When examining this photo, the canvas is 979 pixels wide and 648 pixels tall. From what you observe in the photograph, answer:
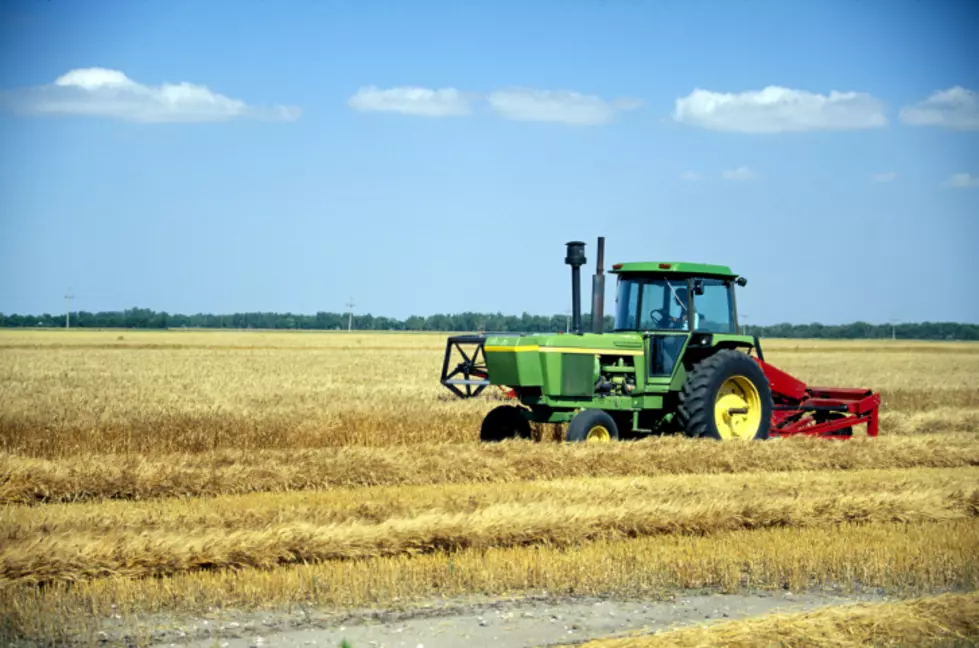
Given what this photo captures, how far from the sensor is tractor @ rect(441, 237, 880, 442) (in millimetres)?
13078

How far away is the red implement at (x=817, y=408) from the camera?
15008 mm

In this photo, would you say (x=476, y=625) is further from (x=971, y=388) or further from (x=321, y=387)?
(x=971, y=388)

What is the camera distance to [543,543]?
8422mm

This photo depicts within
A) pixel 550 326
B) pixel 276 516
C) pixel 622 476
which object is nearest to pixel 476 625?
pixel 276 516

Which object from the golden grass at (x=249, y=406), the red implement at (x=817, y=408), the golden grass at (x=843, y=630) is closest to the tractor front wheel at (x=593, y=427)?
the red implement at (x=817, y=408)

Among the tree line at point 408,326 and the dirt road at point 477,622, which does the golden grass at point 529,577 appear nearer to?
the dirt road at point 477,622

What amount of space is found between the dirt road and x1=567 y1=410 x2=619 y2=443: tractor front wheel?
5869 millimetres

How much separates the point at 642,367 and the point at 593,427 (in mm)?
1067

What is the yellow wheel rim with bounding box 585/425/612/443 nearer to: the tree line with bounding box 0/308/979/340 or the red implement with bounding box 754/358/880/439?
the red implement with bounding box 754/358/880/439

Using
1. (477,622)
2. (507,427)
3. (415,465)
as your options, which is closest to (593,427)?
(507,427)

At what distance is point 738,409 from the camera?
46.5 ft

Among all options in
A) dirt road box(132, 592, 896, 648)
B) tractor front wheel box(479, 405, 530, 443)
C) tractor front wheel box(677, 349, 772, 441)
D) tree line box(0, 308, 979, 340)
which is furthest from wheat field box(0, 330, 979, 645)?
tree line box(0, 308, 979, 340)

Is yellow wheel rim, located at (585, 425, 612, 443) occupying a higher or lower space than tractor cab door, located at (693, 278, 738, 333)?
lower

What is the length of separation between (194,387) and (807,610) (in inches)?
738
